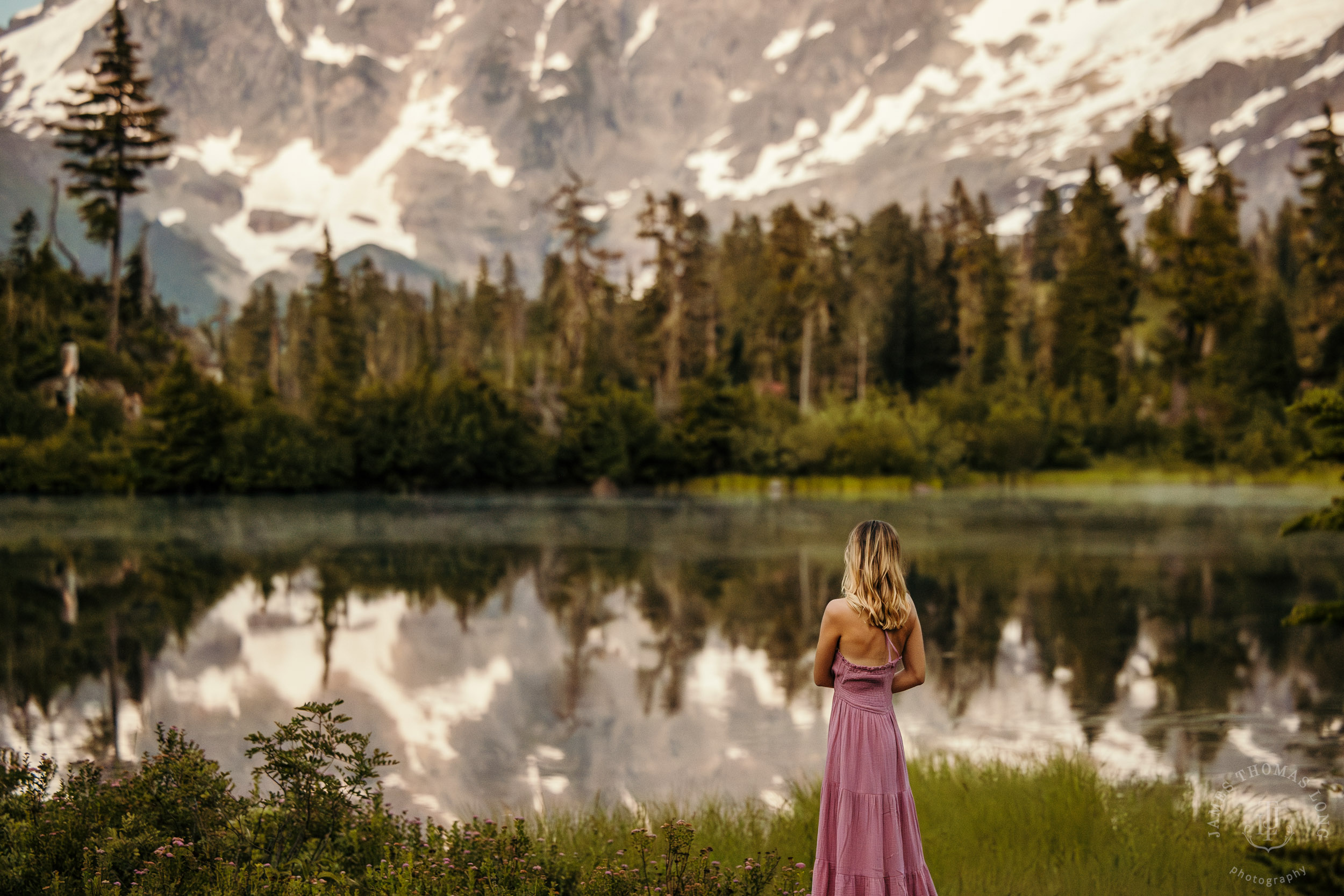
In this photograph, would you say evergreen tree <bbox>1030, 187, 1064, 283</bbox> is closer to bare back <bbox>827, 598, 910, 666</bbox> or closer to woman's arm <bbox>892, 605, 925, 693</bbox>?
woman's arm <bbox>892, 605, 925, 693</bbox>

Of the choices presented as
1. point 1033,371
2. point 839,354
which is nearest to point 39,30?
point 839,354

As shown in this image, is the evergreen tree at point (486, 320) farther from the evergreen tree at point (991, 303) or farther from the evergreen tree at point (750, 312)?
the evergreen tree at point (991, 303)

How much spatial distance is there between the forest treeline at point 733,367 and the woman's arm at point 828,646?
47.5 m

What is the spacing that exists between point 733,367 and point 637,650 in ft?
198

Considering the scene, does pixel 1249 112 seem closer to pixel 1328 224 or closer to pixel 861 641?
pixel 1328 224

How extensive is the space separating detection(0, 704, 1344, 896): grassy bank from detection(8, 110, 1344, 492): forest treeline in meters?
44.6

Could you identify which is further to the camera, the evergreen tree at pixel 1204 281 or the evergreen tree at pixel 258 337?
the evergreen tree at pixel 258 337

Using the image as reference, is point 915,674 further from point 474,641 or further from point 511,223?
point 511,223

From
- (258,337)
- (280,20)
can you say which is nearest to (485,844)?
(258,337)

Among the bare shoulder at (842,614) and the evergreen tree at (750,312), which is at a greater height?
the evergreen tree at (750,312)

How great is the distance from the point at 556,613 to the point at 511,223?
4856 inches

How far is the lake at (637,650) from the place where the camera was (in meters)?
10.2

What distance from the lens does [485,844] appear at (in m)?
5.78

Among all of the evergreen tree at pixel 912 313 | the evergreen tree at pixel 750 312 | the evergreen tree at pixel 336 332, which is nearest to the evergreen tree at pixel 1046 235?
the evergreen tree at pixel 912 313
